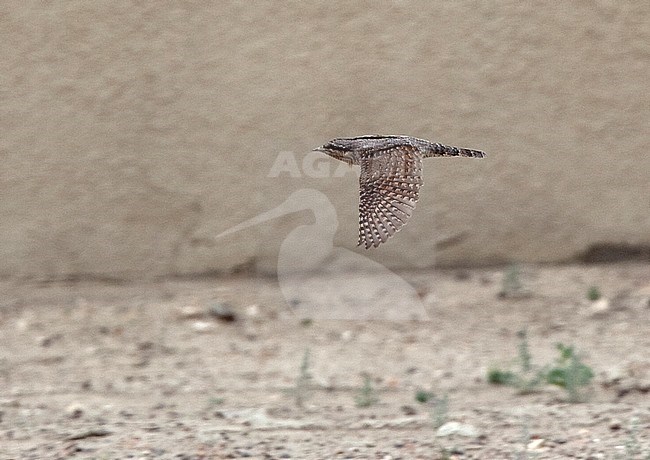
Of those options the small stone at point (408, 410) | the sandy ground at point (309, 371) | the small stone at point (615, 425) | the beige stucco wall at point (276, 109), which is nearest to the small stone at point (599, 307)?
the sandy ground at point (309, 371)

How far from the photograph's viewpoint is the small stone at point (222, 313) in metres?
5.77

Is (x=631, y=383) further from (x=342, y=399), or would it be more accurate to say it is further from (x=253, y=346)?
(x=253, y=346)

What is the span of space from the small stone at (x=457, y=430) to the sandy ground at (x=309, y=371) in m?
0.02

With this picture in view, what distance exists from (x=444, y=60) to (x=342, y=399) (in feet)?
6.26

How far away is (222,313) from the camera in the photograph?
5770 mm

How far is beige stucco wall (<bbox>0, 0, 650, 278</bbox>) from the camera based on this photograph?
19.3 ft

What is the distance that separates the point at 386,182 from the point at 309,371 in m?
1.61

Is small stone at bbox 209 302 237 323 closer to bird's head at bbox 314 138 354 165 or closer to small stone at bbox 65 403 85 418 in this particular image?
small stone at bbox 65 403 85 418

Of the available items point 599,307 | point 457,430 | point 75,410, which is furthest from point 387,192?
point 599,307

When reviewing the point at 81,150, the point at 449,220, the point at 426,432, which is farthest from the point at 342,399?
the point at 81,150

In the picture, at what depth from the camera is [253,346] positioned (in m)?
5.51

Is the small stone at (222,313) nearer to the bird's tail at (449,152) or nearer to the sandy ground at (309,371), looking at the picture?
the sandy ground at (309,371)

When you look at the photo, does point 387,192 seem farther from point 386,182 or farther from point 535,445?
point 535,445

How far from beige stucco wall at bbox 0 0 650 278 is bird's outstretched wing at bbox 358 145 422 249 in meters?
2.09
